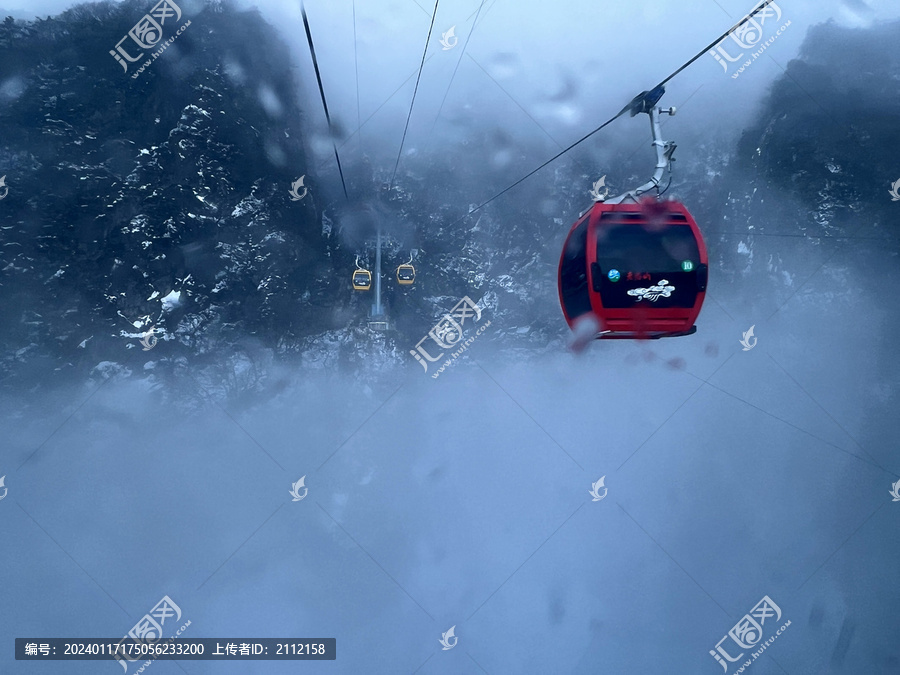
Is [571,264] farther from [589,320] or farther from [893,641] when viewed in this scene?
[893,641]
